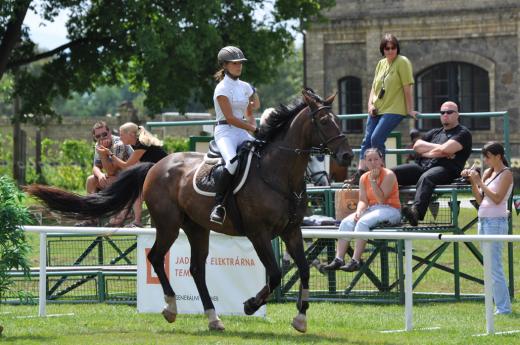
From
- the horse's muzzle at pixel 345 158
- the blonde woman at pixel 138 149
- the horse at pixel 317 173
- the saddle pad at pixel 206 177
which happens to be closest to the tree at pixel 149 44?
the horse at pixel 317 173

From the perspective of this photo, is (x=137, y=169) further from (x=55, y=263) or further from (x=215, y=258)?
(x=55, y=263)

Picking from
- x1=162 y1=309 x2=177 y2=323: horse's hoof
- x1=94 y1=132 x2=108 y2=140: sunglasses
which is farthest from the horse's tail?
x1=94 y1=132 x2=108 y2=140: sunglasses

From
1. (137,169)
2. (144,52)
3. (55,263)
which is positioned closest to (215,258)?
(137,169)

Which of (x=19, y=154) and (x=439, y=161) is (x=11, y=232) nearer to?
(x=439, y=161)

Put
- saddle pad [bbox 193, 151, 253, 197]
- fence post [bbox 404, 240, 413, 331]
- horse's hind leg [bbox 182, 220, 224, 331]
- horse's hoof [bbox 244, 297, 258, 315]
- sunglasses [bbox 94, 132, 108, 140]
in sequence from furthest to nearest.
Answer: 1. sunglasses [bbox 94, 132, 108, 140]
2. saddle pad [bbox 193, 151, 253, 197]
3. horse's hind leg [bbox 182, 220, 224, 331]
4. horse's hoof [bbox 244, 297, 258, 315]
5. fence post [bbox 404, 240, 413, 331]

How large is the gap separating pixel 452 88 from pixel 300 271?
1247 inches

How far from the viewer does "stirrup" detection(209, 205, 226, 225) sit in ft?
39.3

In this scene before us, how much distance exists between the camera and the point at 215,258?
1366 cm

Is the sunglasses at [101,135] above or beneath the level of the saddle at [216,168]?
above

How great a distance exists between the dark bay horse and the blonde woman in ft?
9.23

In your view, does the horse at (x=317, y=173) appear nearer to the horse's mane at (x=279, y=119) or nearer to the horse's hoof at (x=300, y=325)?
the horse's mane at (x=279, y=119)

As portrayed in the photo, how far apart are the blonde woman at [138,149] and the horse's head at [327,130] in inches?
170

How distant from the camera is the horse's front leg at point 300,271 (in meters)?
11.7

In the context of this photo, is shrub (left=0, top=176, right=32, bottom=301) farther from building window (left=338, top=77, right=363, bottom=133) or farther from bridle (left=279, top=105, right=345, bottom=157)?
building window (left=338, top=77, right=363, bottom=133)
